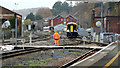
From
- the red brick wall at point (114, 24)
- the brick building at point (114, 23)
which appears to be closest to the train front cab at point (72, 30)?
the brick building at point (114, 23)

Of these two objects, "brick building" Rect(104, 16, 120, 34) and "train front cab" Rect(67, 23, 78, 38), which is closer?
"train front cab" Rect(67, 23, 78, 38)

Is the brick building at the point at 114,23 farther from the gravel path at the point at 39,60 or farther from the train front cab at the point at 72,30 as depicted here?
the gravel path at the point at 39,60

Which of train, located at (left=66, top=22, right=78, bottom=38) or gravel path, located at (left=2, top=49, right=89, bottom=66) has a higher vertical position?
train, located at (left=66, top=22, right=78, bottom=38)

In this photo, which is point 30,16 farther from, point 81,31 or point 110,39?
point 81,31

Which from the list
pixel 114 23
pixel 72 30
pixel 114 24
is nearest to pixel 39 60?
pixel 72 30

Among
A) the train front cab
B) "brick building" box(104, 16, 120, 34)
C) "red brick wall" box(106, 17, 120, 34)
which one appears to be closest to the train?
the train front cab

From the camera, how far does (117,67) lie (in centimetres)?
602

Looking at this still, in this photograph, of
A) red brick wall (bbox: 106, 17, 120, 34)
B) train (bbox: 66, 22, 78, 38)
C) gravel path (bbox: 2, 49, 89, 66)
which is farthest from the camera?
red brick wall (bbox: 106, 17, 120, 34)

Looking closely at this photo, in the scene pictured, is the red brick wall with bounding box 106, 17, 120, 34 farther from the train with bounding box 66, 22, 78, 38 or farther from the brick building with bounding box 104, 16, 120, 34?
the train with bounding box 66, 22, 78, 38

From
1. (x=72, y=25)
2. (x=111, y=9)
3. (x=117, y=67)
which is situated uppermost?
(x=111, y=9)

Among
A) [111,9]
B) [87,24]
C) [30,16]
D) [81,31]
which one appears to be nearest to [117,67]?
[30,16]

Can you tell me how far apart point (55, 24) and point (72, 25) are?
35.0 feet

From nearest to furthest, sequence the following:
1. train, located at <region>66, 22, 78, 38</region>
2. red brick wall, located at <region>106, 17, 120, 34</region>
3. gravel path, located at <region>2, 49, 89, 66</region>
→ gravel path, located at <region>2, 49, 89, 66</region>, train, located at <region>66, 22, 78, 38</region>, red brick wall, located at <region>106, 17, 120, 34</region>

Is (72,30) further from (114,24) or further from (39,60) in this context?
(39,60)
